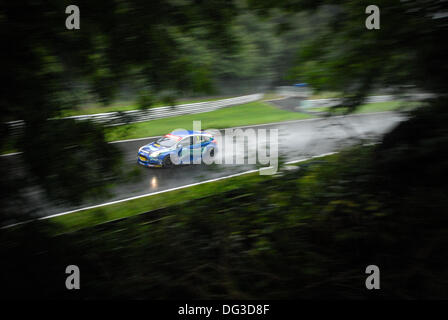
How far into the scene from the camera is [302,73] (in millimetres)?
4180

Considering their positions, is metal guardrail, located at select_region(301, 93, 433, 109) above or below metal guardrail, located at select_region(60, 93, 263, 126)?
above

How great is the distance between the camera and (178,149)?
5.44 m

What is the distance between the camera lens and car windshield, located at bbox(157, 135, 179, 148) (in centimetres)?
518

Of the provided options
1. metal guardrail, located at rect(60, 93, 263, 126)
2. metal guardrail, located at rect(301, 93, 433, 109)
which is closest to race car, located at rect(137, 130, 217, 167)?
metal guardrail, located at rect(60, 93, 263, 126)

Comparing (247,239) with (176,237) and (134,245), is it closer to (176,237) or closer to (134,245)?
(176,237)

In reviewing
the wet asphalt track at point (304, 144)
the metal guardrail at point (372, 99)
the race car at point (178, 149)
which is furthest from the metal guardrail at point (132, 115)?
the metal guardrail at point (372, 99)

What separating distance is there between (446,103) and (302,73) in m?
1.65

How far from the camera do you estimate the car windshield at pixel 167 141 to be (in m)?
5.18

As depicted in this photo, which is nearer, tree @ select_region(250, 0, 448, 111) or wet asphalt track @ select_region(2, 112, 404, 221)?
tree @ select_region(250, 0, 448, 111)

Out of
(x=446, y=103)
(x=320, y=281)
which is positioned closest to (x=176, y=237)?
(x=320, y=281)

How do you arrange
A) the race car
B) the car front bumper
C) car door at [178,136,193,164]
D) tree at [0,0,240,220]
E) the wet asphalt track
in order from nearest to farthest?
tree at [0,0,240,220], the wet asphalt track, the car front bumper, the race car, car door at [178,136,193,164]

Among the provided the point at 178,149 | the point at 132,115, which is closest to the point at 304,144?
the point at 178,149

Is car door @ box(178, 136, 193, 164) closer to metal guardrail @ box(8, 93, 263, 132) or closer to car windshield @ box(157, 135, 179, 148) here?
car windshield @ box(157, 135, 179, 148)

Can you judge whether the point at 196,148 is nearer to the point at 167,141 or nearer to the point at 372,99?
the point at 167,141
